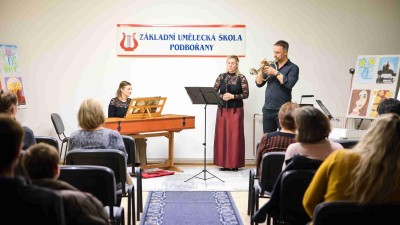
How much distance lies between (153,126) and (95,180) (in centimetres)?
368

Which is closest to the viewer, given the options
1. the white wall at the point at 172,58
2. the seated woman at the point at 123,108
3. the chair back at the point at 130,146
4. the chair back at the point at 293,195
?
the chair back at the point at 293,195

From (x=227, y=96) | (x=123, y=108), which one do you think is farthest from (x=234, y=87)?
(x=123, y=108)

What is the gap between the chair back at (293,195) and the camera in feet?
9.00

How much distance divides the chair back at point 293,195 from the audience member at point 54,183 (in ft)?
3.69

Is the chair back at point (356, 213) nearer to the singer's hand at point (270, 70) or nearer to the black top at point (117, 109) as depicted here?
the singer's hand at point (270, 70)

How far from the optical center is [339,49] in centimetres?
Answer: 762

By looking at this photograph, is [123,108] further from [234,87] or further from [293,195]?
[293,195]

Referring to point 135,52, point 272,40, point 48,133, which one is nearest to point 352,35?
point 272,40

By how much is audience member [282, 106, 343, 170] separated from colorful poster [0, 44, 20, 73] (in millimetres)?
5100

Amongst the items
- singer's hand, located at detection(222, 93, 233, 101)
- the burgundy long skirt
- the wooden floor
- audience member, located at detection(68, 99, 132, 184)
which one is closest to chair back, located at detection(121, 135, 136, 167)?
audience member, located at detection(68, 99, 132, 184)

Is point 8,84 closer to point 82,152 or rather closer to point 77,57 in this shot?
point 77,57

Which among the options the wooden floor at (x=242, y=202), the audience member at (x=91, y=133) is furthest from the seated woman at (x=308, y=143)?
the wooden floor at (x=242, y=202)

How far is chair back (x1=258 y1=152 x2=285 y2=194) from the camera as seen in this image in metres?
3.45

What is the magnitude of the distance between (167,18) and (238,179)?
2.75 meters
